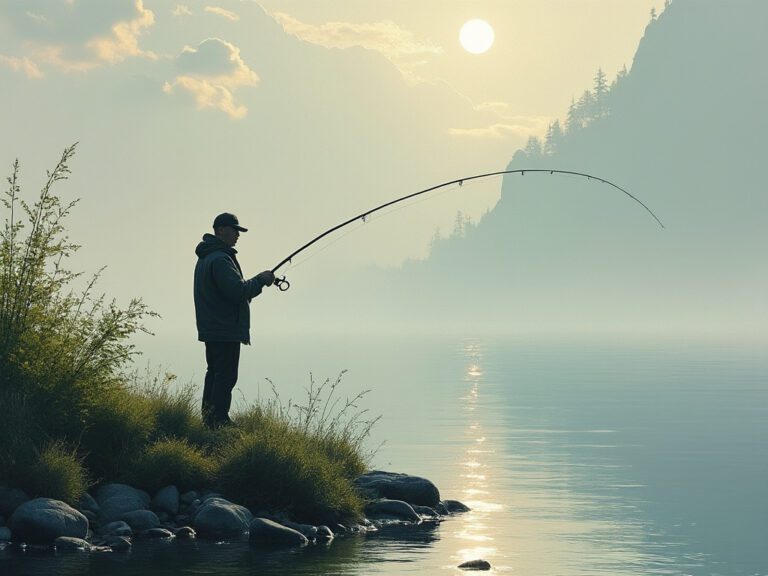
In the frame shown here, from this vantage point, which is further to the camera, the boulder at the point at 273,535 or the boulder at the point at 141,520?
the boulder at the point at 141,520

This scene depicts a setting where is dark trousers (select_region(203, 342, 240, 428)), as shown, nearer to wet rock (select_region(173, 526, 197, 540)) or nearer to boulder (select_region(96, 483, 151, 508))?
boulder (select_region(96, 483, 151, 508))

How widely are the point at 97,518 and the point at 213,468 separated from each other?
170cm

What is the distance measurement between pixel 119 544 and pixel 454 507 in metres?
5.70

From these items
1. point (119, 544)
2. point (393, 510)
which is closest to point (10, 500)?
point (119, 544)

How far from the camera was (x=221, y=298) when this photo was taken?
1747 cm

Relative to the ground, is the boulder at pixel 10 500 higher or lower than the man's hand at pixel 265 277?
lower

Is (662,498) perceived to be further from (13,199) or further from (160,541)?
(13,199)

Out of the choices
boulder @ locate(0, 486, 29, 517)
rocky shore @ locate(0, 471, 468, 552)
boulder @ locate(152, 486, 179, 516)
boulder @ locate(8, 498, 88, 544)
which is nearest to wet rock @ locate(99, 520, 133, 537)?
rocky shore @ locate(0, 471, 468, 552)

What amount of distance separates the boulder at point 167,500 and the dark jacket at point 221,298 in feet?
7.92

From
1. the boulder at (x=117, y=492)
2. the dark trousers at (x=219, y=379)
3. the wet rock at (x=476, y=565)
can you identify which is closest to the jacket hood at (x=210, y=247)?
the dark trousers at (x=219, y=379)

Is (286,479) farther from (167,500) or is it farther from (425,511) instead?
(425,511)

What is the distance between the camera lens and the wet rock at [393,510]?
54.8ft

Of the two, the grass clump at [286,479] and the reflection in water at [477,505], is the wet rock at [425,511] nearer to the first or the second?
the reflection in water at [477,505]

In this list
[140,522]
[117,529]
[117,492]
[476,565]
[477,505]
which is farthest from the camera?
[477,505]
